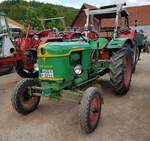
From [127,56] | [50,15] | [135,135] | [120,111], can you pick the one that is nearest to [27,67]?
[127,56]

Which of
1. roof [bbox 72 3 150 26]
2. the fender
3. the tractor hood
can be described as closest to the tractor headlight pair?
the tractor hood

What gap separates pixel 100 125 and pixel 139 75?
4583 millimetres

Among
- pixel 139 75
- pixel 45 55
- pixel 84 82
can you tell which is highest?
pixel 45 55

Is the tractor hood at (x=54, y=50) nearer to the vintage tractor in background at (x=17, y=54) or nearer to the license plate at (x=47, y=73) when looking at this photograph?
the license plate at (x=47, y=73)

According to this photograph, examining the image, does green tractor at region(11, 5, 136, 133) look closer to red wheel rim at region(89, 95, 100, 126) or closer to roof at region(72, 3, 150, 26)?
red wheel rim at region(89, 95, 100, 126)

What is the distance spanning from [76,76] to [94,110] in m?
0.96

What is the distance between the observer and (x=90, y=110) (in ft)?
16.0

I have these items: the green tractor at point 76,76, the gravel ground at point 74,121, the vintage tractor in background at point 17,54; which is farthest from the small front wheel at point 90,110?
the vintage tractor in background at point 17,54

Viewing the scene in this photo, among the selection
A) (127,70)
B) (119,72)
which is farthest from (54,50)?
(127,70)

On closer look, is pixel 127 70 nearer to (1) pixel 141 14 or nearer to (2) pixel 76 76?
(2) pixel 76 76

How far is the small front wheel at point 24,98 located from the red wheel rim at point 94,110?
1.35m

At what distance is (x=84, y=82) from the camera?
6090 millimetres

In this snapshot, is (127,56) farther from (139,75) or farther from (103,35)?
(139,75)

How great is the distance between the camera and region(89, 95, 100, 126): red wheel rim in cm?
495
